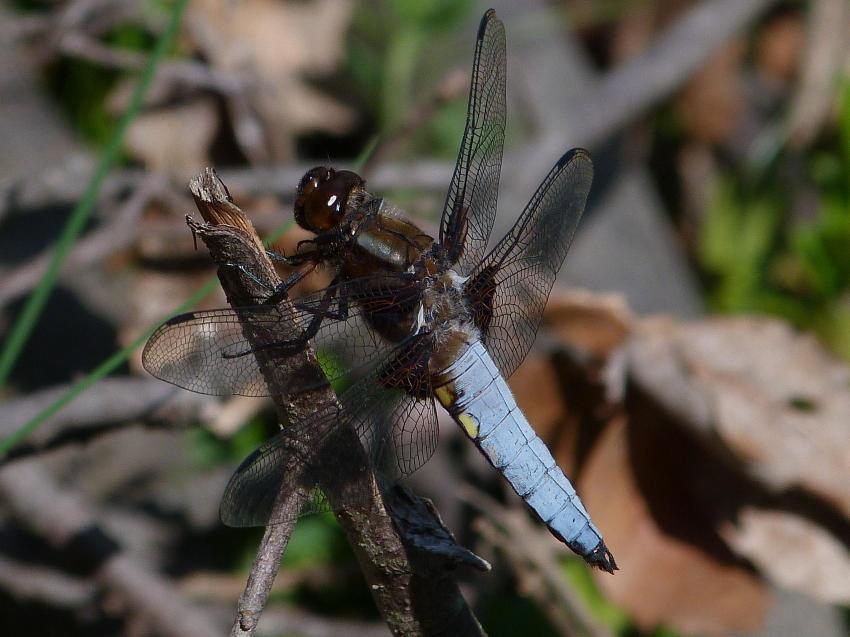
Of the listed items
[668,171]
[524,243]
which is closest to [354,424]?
[524,243]

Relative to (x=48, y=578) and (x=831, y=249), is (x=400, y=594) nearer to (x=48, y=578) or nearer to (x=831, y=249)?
(x=48, y=578)

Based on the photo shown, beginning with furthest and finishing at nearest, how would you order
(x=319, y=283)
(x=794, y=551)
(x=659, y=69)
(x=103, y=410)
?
(x=659, y=69), (x=794, y=551), (x=319, y=283), (x=103, y=410)

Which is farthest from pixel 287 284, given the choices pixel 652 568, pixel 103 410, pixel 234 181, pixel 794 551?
pixel 794 551

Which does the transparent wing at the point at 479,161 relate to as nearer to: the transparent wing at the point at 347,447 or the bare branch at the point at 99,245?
the transparent wing at the point at 347,447

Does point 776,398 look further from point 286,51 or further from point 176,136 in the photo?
point 286,51

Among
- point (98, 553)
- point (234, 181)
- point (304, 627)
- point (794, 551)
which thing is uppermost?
point (234, 181)
